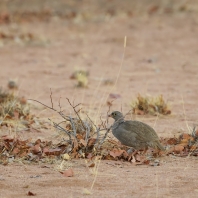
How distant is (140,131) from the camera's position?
6.55 meters

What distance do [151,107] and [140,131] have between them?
2467 mm

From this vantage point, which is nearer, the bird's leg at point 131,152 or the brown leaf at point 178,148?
the bird's leg at point 131,152

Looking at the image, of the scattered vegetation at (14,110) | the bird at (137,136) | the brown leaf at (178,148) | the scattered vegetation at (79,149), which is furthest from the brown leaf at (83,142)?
the scattered vegetation at (14,110)

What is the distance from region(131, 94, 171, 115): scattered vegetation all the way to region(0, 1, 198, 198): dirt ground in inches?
4.6

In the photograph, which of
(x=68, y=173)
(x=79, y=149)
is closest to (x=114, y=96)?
(x=79, y=149)

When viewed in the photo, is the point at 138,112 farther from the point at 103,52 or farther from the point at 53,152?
the point at 103,52

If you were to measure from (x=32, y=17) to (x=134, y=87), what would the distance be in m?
10.6

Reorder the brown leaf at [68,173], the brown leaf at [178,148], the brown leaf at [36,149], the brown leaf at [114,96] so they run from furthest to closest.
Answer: the brown leaf at [114,96]
the brown leaf at [178,148]
the brown leaf at [36,149]
the brown leaf at [68,173]

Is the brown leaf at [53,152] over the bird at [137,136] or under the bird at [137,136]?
under

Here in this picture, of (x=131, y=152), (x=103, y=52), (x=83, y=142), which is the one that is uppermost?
(x=83, y=142)

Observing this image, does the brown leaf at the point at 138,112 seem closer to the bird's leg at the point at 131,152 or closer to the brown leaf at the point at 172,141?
the brown leaf at the point at 172,141

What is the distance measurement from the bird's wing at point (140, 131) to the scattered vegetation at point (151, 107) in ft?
7.45

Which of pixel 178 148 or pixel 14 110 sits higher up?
pixel 178 148

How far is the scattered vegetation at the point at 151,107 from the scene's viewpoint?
8902 millimetres
